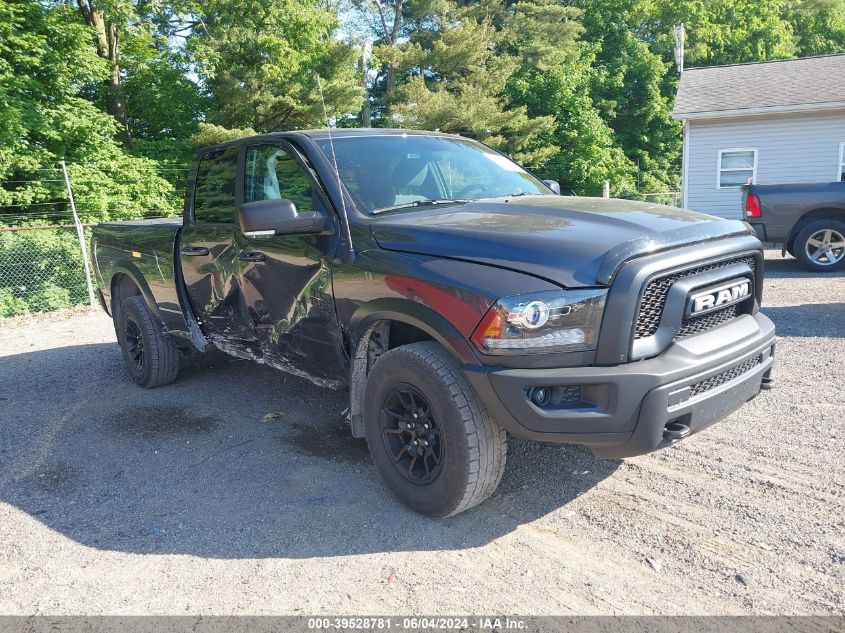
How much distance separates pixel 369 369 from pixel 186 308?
2149 millimetres

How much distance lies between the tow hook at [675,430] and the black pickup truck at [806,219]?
861 centimetres

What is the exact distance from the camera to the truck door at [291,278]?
3.84 metres

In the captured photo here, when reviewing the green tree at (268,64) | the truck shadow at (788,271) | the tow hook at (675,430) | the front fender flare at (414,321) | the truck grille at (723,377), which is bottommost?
the truck shadow at (788,271)

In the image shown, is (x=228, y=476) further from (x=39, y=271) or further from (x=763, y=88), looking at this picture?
(x=763, y=88)

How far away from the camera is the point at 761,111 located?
16.9 metres

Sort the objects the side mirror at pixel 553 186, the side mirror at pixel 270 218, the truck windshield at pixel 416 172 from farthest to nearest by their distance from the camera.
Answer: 1. the side mirror at pixel 553 186
2. the truck windshield at pixel 416 172
3. the side mirror at pixel 270 218

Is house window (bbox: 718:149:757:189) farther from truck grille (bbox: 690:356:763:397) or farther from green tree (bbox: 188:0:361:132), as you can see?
truck grille (bbox: 690:356:763:397)

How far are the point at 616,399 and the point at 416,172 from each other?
201cm

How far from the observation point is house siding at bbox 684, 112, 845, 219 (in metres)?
16.9

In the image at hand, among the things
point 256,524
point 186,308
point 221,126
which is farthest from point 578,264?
point 221,126

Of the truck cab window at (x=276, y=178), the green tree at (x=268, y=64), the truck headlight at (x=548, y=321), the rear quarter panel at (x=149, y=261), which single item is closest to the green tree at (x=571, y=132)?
the green tree at (x=268, y=64)

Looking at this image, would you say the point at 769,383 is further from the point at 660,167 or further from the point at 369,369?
the point at 660,167

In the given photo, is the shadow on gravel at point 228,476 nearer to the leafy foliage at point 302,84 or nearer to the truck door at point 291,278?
the truck door at point 291,278

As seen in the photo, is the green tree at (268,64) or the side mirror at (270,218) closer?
the side mirror at (270,218)
